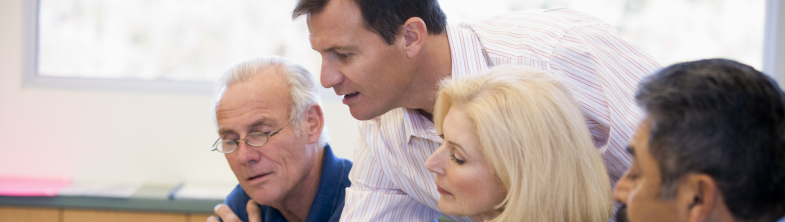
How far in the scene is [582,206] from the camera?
3.74 ft

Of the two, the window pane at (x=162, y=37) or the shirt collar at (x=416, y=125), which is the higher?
the window pane at (x=162, y=37)

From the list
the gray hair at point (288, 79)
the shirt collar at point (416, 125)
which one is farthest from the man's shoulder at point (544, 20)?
the gray hair at point (288, 79)

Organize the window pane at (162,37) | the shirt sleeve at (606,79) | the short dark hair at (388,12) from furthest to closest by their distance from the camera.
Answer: the window pane at (162,37)
the short dark hair at (388,12)
the shirt sleeve at (606,79)

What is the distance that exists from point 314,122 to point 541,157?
3.49 feet

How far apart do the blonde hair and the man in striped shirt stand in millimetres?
215

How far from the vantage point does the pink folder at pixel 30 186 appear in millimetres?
2793

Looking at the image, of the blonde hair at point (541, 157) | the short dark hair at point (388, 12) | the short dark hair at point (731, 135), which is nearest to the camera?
the short dark hair at point (731, 135)

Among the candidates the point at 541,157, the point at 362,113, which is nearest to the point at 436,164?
the point at 541,157

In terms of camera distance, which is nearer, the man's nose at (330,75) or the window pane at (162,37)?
the man's nose at (330,75)

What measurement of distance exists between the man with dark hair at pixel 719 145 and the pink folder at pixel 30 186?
2847mm

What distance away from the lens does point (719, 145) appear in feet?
2.43

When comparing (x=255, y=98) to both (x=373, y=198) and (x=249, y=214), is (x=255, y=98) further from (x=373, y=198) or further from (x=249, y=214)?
(x=373, y=198)

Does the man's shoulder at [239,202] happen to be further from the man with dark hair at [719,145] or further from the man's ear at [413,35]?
the man with dark hair at [719,145]

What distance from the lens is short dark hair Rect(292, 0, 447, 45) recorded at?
1449mm
